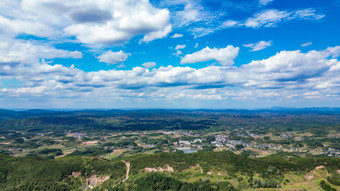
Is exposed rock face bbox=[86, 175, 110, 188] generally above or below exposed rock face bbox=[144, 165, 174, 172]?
below

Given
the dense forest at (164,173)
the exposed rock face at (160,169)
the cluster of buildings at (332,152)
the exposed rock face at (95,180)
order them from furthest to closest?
the cluster of buildings at (332,152), the exposed rock face at (160,169), the exposed rock face at (95,180), the dense forest at (164,173)

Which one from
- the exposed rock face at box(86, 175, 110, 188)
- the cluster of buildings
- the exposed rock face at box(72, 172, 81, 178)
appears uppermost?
the exposed rock face at box(72, 172, 81, 178)

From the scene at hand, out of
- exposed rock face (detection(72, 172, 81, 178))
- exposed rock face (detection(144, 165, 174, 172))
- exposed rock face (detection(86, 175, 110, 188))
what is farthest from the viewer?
exposed rock face (detection(144, 165, 174, 172))

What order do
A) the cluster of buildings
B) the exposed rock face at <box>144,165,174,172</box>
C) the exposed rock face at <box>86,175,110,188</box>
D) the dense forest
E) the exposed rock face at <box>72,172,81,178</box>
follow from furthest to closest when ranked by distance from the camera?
the cluster of buildings < the exposed rock face at <box>144,165,174,172</box> < the exposed rock face at <box>72,172,81,178</box> < the exposed rock face at <box>86,175,110,188</box> < the dense forest

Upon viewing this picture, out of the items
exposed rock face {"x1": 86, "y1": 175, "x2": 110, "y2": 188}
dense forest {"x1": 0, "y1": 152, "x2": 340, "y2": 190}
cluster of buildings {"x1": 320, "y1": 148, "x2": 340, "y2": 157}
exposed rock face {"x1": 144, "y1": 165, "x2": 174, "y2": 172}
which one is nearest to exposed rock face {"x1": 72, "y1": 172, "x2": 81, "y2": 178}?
dense forest {"x1": 0, "y1": 152, "x2": 340, "y2": 190}

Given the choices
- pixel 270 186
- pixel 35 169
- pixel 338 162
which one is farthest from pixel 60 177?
pixel 338 162

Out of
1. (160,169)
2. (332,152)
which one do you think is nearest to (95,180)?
(160,169)

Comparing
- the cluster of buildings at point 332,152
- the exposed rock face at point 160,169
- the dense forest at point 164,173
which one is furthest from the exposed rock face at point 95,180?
the cluster of buildings at point 332,152

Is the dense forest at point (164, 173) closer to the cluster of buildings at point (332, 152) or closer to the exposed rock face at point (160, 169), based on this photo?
the exposed rock face at point (160, 169)

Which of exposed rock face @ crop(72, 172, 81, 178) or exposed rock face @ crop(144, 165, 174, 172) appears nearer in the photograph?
exposed rock face @ crop(72, 172, 81, 178)

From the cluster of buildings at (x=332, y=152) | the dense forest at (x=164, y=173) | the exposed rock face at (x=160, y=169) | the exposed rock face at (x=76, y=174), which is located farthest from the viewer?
the cluster of buildings at (x=332, y=152)

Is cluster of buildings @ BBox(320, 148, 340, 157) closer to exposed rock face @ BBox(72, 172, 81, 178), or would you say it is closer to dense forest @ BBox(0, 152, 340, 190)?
dense forest @ BBox(0, 152, 340, 190)
